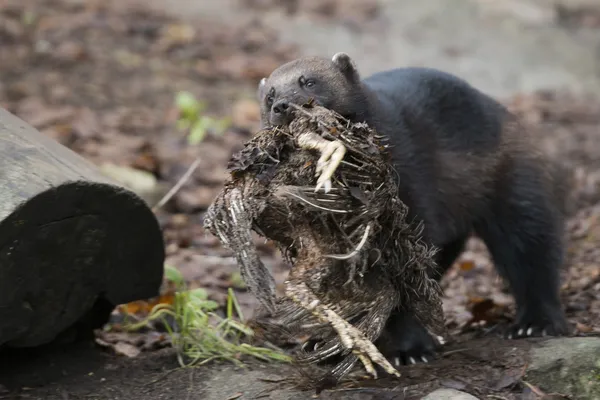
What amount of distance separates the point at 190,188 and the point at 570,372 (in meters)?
4.61

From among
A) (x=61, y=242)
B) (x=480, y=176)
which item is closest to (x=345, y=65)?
(x=480, y=176)

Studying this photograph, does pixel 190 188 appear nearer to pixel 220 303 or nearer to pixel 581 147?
pixel 220 303

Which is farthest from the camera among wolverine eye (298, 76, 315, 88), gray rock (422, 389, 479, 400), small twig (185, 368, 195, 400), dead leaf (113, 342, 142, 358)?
dead leaf (113, 342, 142, 358)

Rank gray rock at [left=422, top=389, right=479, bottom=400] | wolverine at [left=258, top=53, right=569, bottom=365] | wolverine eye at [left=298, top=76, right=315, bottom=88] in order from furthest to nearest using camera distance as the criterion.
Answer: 1. wolverine at [left=258, top=53, right=569, bottom=365]
2. wolverine eye at [left=298, top=76, right=315, bottom=88]
3. gray rock at [left=422, top=389, right=479, bottom=400]

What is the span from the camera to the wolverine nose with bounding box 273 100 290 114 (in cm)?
411

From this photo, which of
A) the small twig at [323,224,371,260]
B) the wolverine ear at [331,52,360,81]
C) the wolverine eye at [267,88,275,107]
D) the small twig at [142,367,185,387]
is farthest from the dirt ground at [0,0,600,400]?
the wolverine ear at [331,52,360,81]

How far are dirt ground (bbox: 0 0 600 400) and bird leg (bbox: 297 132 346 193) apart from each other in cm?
102

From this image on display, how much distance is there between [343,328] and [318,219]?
446mm

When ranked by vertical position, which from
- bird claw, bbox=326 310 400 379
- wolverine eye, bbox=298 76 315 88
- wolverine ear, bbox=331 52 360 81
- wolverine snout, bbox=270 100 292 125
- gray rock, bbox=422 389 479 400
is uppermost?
wolverine ear, bbox=331 52 360 81

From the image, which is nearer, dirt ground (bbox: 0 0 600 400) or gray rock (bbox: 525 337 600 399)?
gray rock (bbox: 525 337 600 399)

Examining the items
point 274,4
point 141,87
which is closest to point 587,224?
point 141,87

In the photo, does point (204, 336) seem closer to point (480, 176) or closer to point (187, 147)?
point (480, 176)

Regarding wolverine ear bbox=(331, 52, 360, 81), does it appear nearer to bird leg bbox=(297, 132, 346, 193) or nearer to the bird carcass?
the bird carcass

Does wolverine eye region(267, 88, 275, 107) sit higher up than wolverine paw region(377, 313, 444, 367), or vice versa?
wolverine eye region(267, 88, 275, 107)
